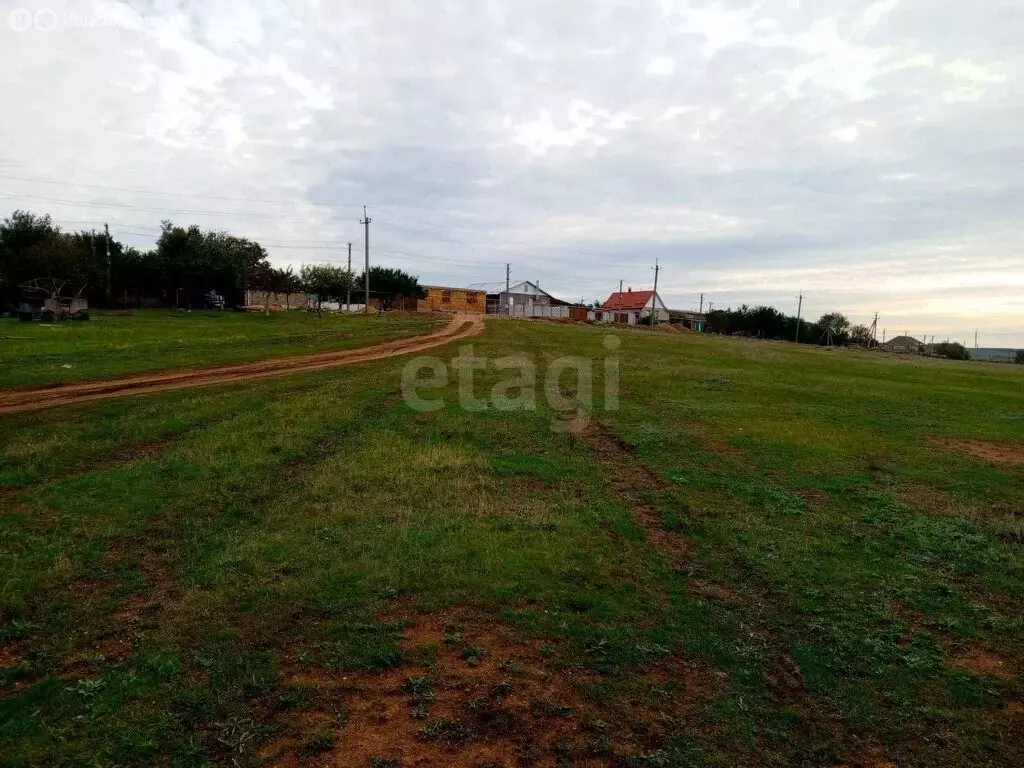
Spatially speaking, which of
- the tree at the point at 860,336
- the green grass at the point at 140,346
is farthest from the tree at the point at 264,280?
the tree at the point at 860,336

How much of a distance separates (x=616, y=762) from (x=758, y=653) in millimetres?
2398

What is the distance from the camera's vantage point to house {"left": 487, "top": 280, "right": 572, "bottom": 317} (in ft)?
321

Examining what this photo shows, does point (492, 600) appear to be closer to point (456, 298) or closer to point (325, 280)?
point (325, 280)

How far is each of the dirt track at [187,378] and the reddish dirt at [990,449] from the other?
21.3m

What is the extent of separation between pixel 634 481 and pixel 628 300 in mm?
103672

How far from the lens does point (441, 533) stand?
8938mm

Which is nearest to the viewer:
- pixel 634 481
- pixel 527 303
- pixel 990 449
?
pixel 634 481

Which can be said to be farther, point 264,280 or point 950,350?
point 950,350

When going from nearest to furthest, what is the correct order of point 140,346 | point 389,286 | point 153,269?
point 140,346
point 153,269
point 389,286

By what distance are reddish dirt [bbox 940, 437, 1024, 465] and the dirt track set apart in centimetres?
2134

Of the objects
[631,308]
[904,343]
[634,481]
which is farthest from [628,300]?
[634,481]

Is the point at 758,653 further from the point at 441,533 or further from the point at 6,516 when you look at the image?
the point at 6,516

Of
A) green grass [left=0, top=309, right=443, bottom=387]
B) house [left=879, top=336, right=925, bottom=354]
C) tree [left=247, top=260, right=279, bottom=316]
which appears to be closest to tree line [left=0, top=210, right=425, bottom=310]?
tree [left=247, top=260, right=279, bottom=316]

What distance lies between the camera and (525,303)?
336 feet
